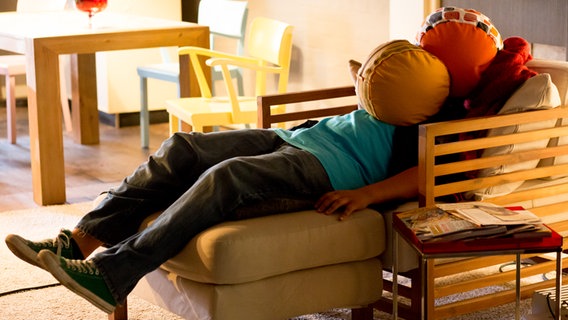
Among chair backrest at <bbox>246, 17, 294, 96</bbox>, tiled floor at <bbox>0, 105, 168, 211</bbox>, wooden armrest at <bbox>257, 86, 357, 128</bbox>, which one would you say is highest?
chair backrest at <bbox>246, 17, 294, 96</bbox>

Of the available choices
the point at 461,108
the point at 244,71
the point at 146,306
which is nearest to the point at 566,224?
the point at 461,108

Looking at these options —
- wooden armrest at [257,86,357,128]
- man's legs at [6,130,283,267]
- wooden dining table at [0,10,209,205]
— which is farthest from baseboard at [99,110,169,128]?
man's legs at [6,130,283,267]

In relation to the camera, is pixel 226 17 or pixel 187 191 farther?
pixel 226 17

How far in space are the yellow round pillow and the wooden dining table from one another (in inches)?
70.6

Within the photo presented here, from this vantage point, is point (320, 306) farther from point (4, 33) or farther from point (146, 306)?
point (4, 33)

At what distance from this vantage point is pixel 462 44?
2.84m

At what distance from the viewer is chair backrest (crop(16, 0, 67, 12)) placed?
5633 mm

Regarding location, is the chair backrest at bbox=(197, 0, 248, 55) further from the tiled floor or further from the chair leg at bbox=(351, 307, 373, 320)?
the chair leg at bbox=(351, 307, 373, 320)

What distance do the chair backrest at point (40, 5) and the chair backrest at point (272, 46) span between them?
1532 millimetres

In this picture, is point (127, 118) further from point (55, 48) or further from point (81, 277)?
point (81, 277)

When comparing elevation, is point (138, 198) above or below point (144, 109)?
above

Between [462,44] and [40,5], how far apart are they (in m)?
3.44

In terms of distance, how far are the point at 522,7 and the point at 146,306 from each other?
5.79ft

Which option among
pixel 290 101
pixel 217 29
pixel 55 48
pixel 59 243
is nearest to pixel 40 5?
pixel 217 29
